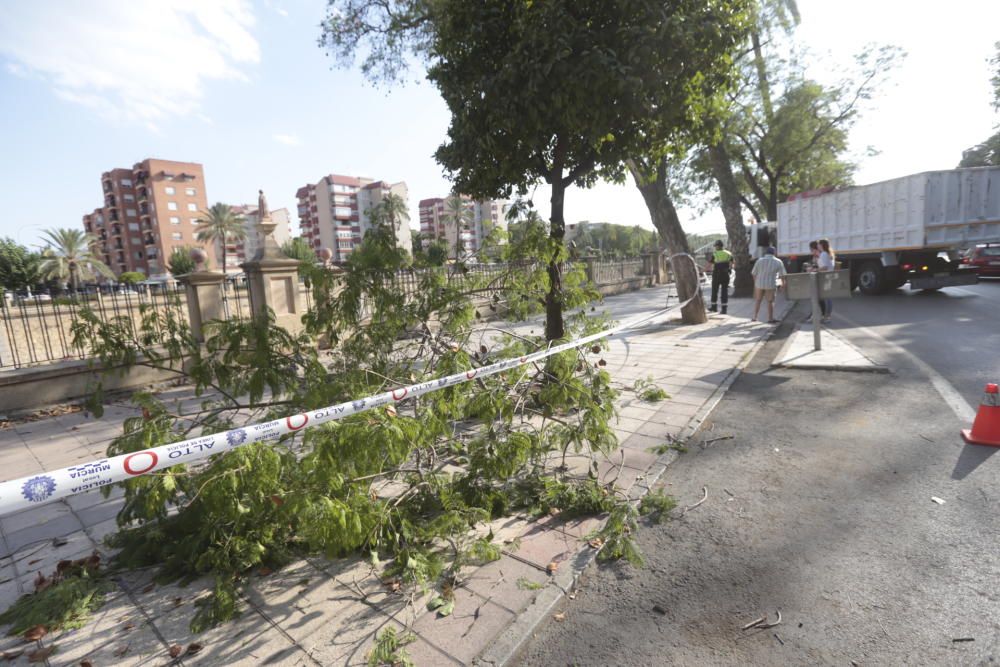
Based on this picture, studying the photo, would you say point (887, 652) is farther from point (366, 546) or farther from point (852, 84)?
point (852, 84)

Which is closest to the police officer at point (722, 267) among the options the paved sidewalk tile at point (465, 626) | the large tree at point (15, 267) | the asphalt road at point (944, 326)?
the asphalt road at point (944, 326)

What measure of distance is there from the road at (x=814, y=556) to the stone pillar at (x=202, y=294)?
7938mm

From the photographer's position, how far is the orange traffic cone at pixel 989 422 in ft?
12.5

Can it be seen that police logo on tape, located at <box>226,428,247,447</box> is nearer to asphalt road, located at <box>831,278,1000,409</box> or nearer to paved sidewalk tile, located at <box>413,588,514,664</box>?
paved sidewalk tile, located at <box>413,588,514,664</box>

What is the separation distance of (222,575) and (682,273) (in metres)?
9.99

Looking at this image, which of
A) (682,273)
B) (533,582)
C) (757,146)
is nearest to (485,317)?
(533,582)

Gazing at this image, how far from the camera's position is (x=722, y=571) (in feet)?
8.54

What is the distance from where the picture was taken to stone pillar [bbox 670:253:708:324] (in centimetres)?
1043

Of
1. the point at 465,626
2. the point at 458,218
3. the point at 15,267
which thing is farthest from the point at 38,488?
the point at 15,267

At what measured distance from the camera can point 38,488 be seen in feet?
4.86

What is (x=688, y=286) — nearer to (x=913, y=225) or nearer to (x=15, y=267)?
(x=913, y=225)

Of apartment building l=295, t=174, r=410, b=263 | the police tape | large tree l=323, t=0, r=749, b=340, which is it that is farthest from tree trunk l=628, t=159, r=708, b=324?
apartment building l=295, t=174, r=410, b=263

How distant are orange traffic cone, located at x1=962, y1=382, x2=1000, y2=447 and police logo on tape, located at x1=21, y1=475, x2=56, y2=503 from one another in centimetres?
571

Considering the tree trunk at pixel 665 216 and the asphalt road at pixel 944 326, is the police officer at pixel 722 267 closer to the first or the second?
the tree trunk at pixel 665 216
